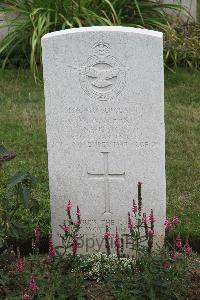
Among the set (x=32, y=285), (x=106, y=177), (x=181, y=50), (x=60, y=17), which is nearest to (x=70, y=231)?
(x=106, y=177)

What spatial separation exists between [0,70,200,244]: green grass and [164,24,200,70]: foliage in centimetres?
21

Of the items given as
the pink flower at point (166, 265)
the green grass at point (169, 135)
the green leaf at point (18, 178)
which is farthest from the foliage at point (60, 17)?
the pink flower at point (166, 265)

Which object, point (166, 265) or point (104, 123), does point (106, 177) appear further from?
point (166, 265)

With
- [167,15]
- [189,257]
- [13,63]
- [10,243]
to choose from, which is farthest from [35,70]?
[189,257]

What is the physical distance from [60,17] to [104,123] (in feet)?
15.9

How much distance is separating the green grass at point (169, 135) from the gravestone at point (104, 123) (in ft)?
1.97

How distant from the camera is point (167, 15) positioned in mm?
10078

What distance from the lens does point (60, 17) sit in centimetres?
945

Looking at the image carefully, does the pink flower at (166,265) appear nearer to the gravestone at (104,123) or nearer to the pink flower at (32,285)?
the gravestone at (104,123)

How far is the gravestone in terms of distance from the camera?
4.73m

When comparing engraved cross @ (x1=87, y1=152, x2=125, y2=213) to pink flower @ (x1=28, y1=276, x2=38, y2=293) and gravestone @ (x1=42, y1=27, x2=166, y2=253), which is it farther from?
pink flower @ (x1=28, y1=276, x2=38, y2=293)

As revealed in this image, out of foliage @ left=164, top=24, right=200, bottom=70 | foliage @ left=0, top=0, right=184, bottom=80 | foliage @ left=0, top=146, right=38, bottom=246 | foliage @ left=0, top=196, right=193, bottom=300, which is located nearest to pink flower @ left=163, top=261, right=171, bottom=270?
foliage @ left=0, top=196, right=193, bottom=300

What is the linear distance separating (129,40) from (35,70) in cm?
468

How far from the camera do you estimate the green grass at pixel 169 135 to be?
597 centimetres
